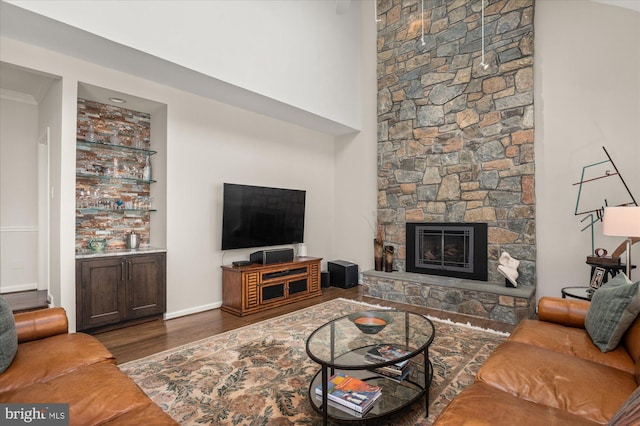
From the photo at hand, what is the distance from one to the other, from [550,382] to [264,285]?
126 inches

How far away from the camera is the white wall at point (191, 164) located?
319 centimetres

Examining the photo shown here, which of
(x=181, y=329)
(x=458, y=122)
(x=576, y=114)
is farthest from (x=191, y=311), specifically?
A: (x=576, y=114)

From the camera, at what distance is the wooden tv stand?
399 centimetres

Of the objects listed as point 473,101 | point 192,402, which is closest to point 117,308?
point 192,402

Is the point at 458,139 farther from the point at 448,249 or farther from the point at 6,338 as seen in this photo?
the point at 6,338

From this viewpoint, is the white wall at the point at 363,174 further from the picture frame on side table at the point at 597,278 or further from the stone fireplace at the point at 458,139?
the picture frame on side table at the point at 597,278

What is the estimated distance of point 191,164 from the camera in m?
4.06

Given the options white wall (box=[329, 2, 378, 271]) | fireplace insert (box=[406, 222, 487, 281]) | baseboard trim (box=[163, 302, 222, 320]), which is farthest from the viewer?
white wall (box=[329, 2, 378, 271])

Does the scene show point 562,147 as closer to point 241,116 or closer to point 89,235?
point 241,116

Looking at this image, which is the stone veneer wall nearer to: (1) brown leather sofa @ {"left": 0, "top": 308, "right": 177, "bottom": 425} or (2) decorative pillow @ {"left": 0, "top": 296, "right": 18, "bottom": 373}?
(1) brown leather sofa @ {"left": 0, "top": 308, "right": 177, "bottom": 425}

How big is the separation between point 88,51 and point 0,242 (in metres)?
3.57

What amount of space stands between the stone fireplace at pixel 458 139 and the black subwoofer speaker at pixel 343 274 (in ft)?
1.58

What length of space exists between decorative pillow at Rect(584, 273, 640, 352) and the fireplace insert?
7.61ft

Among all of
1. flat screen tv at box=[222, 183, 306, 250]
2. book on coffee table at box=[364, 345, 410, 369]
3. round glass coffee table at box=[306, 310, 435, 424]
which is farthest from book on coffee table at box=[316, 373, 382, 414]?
flat screen tv at box=[222, 183, 306, 250]
